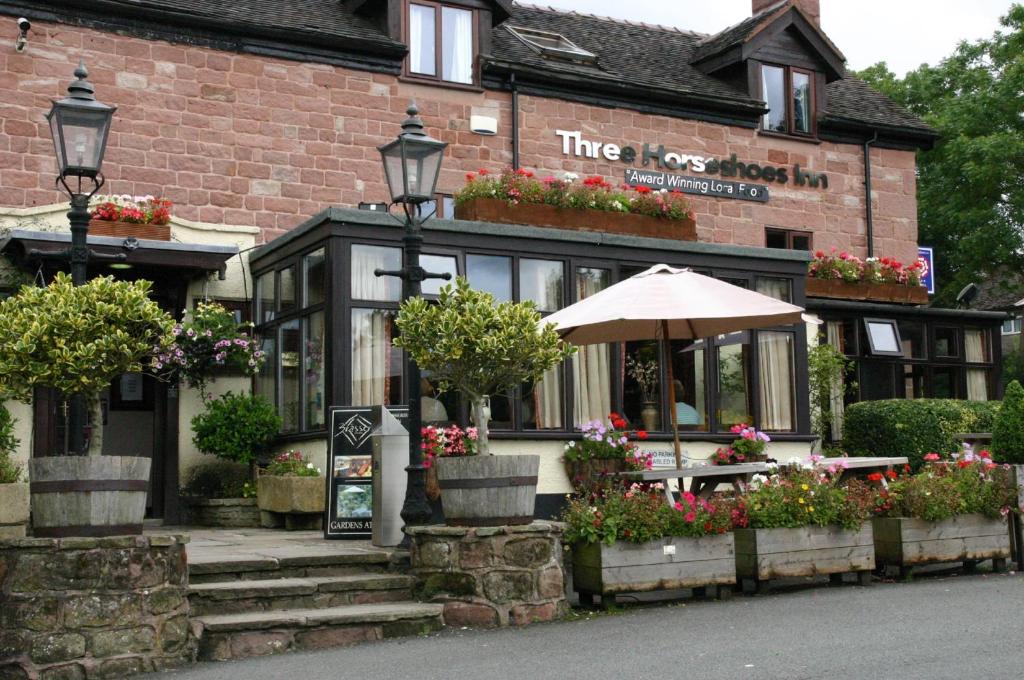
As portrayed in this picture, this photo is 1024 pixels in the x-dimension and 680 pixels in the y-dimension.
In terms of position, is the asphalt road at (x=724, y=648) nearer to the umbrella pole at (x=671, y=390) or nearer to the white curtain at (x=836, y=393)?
the umbrella pole at (x=671, y=390)

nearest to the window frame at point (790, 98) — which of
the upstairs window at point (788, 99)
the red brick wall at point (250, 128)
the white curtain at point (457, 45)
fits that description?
the upstairs window at point (788, 99)

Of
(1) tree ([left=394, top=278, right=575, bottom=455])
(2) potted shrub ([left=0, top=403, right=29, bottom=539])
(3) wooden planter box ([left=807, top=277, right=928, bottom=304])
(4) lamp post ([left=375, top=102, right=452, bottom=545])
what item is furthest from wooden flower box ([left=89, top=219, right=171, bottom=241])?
(3) wooden planter box ([left=807, top=277, right=928, bottom=304])

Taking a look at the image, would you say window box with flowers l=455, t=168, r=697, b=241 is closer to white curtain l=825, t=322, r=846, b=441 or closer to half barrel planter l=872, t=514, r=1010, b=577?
white curtain l=825, t=322, r=846, b=441

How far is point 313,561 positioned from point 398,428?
153cm

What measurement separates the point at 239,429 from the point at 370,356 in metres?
1.69

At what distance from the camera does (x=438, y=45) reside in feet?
55.5

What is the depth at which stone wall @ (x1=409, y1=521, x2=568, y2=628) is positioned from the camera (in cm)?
851

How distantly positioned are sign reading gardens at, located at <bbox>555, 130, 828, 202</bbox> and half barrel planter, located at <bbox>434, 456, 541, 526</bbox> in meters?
9.57

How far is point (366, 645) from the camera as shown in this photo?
8.03 m

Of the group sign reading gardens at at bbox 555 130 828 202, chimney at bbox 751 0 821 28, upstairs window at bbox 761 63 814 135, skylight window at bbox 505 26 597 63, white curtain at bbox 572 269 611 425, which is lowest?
white curtain at bbox 572 269 611 425

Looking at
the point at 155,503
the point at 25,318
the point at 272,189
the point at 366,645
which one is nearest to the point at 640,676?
the point at 366,645

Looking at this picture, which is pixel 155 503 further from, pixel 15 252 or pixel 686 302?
pixel 686 302

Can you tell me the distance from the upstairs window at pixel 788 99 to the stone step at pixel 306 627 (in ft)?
42.6

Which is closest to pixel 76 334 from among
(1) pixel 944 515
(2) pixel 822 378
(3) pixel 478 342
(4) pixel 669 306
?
(3) pixel 478 342
